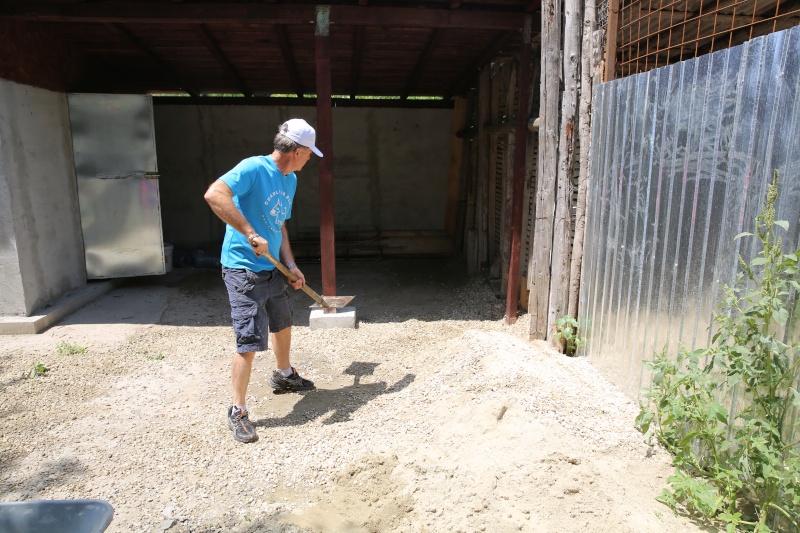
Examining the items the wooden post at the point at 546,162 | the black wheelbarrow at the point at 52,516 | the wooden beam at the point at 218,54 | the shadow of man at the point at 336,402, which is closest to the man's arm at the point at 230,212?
the shadow of man at the point at 336,402

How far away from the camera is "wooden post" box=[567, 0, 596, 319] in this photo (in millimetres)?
4113

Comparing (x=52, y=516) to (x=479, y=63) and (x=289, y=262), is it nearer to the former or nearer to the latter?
(x=289, y=262)

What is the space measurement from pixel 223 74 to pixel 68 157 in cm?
241

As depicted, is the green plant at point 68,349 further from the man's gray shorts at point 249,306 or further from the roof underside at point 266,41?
the roof underside at point 266,41

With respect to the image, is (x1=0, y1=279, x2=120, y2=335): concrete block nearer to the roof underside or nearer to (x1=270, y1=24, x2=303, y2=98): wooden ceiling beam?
the roof underside

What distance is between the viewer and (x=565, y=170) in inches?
178

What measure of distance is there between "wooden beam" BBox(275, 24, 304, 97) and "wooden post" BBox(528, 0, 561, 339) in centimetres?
293

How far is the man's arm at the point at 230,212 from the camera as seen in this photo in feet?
11.1

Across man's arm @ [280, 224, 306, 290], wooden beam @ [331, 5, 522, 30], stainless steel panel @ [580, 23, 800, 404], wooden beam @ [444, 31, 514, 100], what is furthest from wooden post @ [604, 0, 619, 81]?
man's arm @ [280, 224, 306, 290]

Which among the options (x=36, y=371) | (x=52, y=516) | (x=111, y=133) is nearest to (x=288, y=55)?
(x=111, y=133)

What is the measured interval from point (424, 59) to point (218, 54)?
8.37ft

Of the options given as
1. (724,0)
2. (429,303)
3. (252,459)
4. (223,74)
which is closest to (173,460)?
(252,459)

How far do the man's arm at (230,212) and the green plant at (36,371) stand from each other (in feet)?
8.38

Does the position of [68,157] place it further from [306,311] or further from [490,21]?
[490,21]
